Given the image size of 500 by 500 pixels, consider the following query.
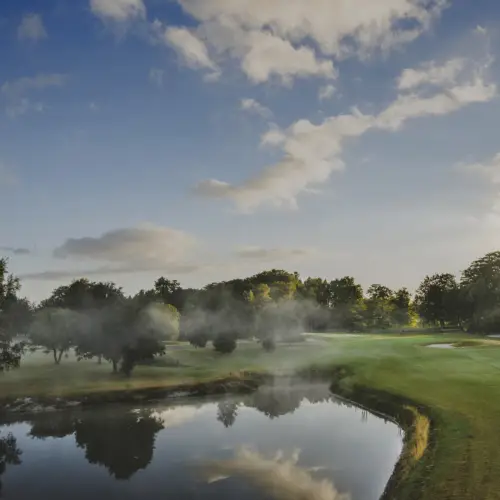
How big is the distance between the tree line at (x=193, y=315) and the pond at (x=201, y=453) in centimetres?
1338

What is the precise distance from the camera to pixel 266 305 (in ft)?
363

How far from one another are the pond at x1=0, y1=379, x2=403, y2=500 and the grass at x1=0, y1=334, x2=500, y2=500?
369cm

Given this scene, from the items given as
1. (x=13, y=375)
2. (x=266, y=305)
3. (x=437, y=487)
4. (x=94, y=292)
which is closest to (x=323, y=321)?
(x=266, y=305)

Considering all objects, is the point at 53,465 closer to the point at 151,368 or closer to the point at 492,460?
the point at 492,460

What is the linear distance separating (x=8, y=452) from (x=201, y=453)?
13.3m

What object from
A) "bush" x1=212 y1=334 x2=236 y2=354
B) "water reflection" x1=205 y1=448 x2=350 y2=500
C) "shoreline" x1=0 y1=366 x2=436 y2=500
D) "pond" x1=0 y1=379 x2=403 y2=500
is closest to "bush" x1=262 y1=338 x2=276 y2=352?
"bush" x1=212 y1=334 x2=236 y2=354

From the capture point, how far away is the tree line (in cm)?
6262

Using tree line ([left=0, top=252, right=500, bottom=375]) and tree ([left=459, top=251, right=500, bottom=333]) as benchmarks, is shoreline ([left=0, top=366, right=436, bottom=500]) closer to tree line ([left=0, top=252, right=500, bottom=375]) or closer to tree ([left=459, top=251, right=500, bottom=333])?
tree line ([left=0, top=252, right=500, bottom=375])

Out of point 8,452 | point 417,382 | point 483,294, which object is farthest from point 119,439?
point 483,294

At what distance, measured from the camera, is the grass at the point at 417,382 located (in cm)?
2382

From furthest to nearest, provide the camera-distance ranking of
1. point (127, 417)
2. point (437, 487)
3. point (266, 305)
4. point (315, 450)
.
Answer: point (266, 305), point (127, 417), point (315, 450), point (437, 487)

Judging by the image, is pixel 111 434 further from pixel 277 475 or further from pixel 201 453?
pixel 277 475

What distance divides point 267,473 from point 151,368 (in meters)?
41.8

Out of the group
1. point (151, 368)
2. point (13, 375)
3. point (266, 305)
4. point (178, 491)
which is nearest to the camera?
point (178, 491)
